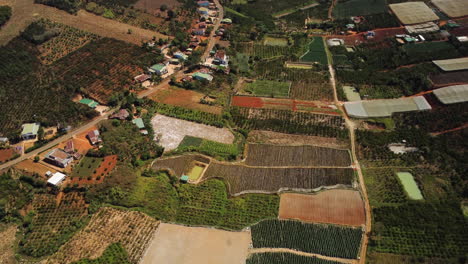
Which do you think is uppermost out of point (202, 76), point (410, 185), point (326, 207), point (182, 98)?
point (202, 76)

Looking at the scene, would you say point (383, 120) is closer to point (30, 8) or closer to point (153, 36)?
point (153, 36)

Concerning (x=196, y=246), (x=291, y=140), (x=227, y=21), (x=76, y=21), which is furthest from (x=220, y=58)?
(x=196, y=246)

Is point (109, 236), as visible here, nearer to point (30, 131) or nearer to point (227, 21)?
point (30, 131)

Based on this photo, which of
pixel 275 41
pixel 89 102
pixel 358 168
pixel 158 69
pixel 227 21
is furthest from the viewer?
pixel 227 21

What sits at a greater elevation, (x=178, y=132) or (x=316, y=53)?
(x=316, y=53)

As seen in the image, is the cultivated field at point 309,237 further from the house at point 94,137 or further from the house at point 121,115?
the house at point 121,115

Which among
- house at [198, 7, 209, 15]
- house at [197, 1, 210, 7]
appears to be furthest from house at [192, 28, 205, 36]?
house at [197, 1, 210, 7]

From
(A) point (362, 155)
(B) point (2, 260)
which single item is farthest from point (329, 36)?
(B) point (2, 260)

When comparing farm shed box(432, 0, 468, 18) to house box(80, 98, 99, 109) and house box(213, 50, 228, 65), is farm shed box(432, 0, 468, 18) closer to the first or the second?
house box(213, 50, 228, 65)
